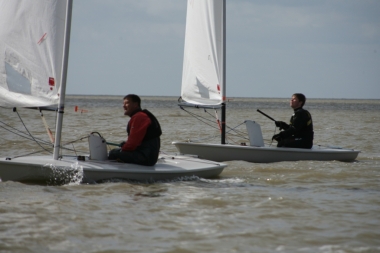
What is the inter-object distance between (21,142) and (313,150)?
655 centimetres

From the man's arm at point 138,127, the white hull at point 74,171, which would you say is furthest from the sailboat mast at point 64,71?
the man's arm at point 138,127

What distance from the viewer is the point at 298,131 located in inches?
431

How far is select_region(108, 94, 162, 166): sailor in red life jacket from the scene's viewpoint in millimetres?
8023

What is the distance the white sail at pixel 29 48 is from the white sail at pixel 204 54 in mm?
4847

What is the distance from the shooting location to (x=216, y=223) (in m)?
5.96

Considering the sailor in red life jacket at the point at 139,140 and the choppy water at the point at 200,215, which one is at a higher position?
the sailor in red life jacket at the point at 139,140

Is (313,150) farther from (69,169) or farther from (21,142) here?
(21,142)

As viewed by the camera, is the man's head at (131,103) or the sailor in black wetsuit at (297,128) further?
the sailor in black wetsuit at (297,128)

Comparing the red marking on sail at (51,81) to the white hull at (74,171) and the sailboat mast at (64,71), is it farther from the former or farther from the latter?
the white hull at (74,171)

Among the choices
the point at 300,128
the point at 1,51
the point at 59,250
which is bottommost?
the point at 59,250

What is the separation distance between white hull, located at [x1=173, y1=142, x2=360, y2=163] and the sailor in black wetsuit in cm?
22

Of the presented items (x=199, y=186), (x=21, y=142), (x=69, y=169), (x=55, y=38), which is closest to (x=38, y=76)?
(x=55, y=38)

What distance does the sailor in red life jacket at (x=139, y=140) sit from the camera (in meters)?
8.02

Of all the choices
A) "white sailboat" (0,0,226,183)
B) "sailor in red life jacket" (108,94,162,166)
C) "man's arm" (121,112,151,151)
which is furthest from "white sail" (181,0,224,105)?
"white sailboat" (0,0,226,183)
